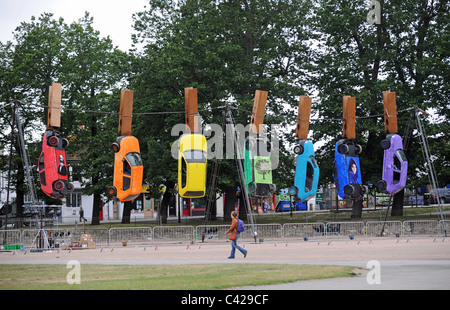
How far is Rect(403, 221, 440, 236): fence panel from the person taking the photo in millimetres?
38344

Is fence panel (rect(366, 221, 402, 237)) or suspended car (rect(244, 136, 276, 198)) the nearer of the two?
suspended car (rect(244, 136, 276, 198))

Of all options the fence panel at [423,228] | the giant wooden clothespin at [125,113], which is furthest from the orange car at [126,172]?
the fence panel at [423,228]

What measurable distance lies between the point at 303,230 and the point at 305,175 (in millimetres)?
10652

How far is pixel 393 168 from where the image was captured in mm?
29469

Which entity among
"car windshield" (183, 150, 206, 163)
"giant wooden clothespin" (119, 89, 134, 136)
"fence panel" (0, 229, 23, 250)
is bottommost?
"fence panel" (0, 229, 23, 250)

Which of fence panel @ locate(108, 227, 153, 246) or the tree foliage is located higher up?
the tree foliage

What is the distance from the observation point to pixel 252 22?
157 feet

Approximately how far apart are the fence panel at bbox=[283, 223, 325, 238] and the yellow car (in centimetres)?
1246

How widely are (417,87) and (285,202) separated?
1422 inches

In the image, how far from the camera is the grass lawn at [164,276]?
50.1ft

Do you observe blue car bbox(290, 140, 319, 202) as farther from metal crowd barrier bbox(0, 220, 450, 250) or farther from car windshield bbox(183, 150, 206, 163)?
metal crowd barrier bbox(0, 220, 450, 250)

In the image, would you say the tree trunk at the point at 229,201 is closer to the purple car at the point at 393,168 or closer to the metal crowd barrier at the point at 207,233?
the metal crowd barrier at the point at 207,233

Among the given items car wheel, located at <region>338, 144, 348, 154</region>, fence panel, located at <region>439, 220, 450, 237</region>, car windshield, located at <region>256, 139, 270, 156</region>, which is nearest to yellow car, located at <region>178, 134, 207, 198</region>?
car windshield, located at <region>256, 139, 270, 156</region>
